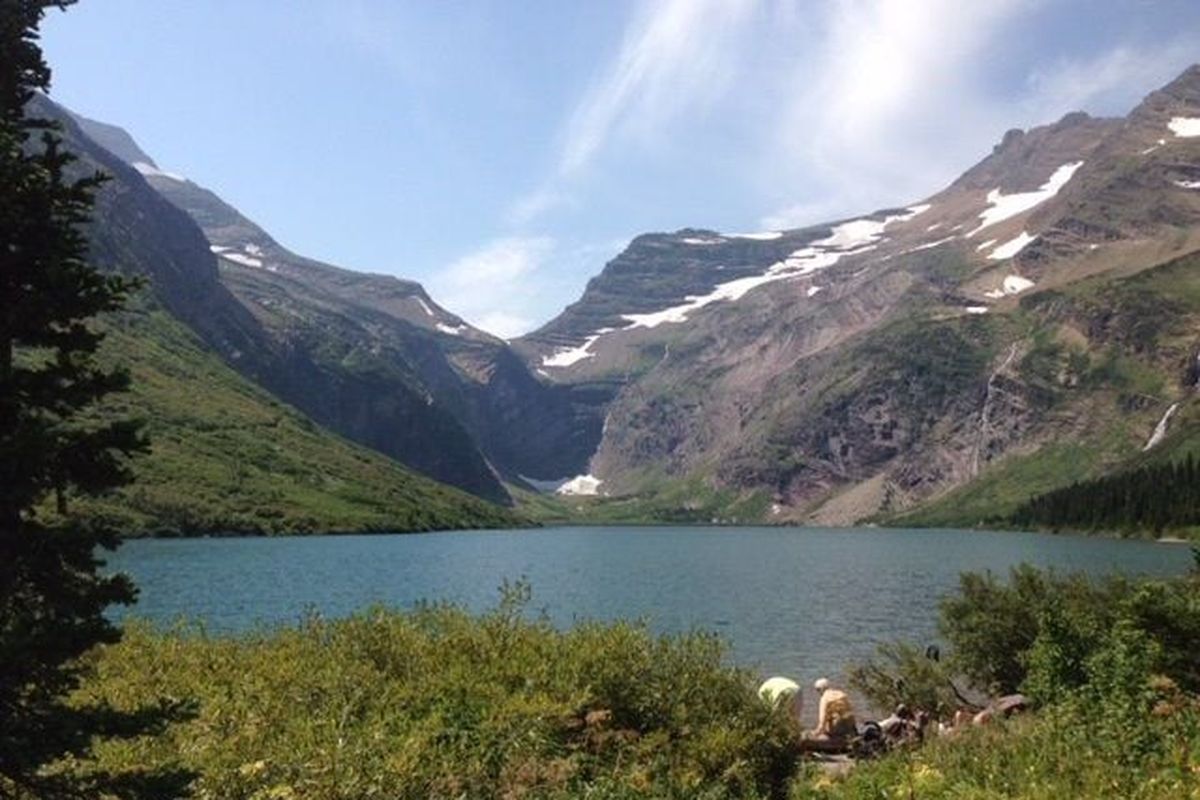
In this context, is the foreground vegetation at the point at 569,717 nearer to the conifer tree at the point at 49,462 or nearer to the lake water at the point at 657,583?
the conifer tree at the point at 49,462

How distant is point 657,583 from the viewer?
118 meters

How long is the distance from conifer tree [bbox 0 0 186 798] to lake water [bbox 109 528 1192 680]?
19.2 meters

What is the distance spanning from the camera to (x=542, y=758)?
60.0 feet

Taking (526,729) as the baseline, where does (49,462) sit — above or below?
above

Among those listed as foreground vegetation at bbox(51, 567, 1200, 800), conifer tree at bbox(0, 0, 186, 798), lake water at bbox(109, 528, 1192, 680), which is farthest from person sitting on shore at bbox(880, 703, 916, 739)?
conifer tree at bbox(0, 0, 186, 798)

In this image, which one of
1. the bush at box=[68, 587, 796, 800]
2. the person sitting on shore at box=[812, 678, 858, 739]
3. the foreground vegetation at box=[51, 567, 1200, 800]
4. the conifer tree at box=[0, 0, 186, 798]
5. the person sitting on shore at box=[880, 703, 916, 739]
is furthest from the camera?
the person sitting on shore at box=[812, 678, 858, 739]

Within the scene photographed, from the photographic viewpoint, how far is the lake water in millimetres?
73062

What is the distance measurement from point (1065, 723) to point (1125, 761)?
3275mm

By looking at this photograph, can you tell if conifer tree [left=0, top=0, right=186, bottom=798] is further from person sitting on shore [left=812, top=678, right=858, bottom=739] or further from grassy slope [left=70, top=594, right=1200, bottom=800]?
person sitting on shore [left=812, top=678, right=858, bottom=739]

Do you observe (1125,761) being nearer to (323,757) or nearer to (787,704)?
(787,704)

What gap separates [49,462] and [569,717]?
12907mm

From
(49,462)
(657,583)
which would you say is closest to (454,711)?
(49,462)

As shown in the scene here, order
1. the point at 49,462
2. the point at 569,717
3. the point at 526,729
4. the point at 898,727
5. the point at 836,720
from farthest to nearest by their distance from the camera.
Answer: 1. the point at 836,720
2. the point at 898,727
3. the point at 569,717
4. the point at 526,729
5. the point at 49,462

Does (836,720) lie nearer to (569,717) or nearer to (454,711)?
(569,717)
